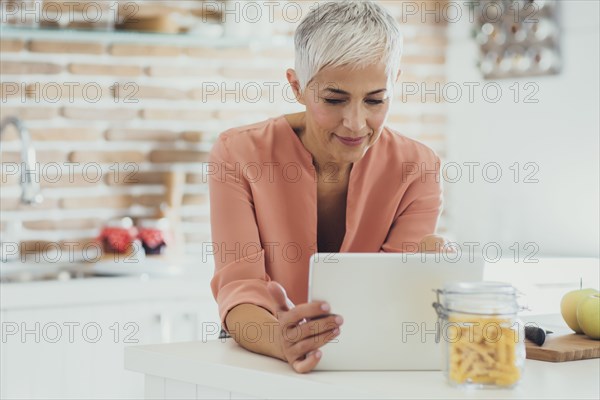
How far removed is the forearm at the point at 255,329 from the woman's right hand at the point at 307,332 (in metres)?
0.06

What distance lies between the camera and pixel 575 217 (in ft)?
14.6

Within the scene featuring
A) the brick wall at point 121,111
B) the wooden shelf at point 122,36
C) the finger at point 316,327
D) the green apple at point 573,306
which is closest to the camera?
the finger at point 316,327

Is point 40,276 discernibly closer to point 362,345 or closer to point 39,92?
point 39,92

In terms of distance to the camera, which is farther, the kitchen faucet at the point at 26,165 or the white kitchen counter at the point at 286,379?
the kitchen faucet at the point at 26,165

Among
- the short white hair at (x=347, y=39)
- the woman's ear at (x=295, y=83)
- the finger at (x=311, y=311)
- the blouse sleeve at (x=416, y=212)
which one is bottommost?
the finger at (x=311, y=311)

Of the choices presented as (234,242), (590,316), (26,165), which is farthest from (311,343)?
(26,165)

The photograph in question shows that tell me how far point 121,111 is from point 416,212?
2.23m

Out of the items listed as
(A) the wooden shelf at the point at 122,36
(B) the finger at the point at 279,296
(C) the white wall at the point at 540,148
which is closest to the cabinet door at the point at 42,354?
(A) the wooden shelf at the point at 122,36

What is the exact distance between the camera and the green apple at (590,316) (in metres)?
2.15

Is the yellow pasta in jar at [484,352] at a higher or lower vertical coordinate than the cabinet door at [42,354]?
higher

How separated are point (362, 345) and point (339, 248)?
0.58m

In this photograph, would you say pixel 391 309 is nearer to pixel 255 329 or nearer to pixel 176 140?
pixel 255 329

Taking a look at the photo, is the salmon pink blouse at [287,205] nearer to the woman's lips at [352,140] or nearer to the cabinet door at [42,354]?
the woman's lips at [352,140]

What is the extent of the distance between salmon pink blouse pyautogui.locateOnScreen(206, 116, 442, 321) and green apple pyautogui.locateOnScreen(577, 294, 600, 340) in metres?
0.37
